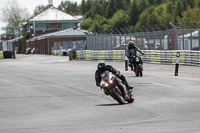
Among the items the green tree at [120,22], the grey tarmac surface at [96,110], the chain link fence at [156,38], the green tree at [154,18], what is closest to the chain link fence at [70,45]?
the chain link fence at [156,38]

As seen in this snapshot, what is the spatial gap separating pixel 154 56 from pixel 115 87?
76.0ft

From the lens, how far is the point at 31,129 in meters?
8.39

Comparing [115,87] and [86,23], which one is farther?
[86,23]

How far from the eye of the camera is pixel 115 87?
12.0 m

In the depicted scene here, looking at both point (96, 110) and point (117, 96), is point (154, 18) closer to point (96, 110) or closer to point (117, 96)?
point (117, 96)

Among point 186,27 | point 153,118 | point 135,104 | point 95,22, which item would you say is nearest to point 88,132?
point 153,118

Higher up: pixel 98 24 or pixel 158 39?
pixel 98 24

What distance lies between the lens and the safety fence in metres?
29.4

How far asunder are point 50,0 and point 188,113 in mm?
107688

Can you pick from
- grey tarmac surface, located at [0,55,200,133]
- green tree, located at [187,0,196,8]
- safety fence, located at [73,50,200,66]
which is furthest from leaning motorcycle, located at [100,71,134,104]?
green tree, located at [187,0,196,8]

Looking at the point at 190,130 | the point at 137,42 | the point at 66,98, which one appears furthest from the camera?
the point at 137,42

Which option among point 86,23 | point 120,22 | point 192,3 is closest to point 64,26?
point 120,22

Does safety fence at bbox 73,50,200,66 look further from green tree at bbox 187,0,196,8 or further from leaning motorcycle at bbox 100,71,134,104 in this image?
green tree at bbox 187,0,196,8

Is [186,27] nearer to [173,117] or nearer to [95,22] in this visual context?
[173,117]
